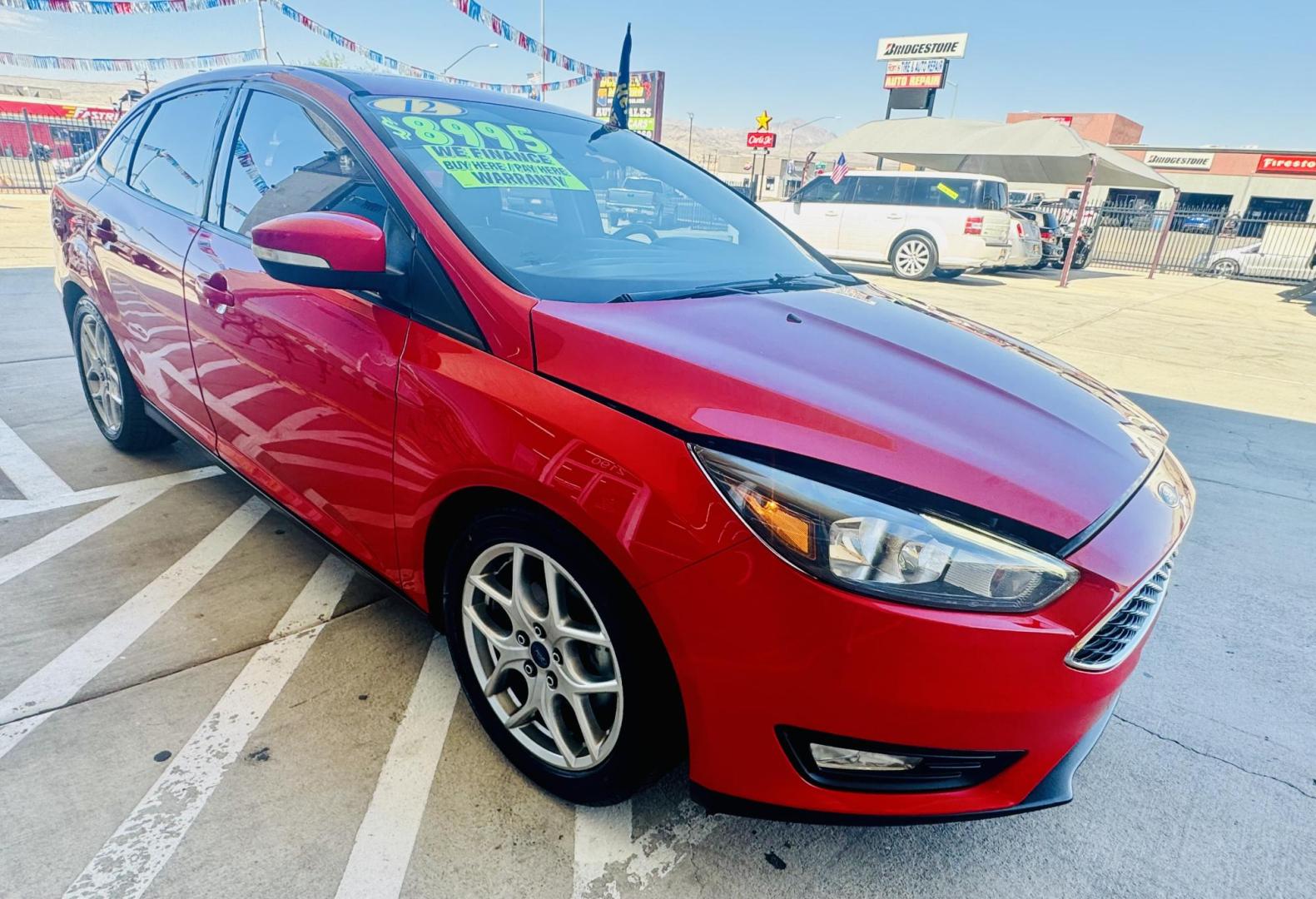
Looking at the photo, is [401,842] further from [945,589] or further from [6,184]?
[6,184]

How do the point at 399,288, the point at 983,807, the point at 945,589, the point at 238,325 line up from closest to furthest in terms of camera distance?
the point at 945,589, the point at 983,807, the point at 399,288, the point at 238,325

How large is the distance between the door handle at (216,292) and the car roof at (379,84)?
0.67 meters

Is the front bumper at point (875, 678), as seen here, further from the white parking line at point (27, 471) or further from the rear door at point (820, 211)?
the rear door at point (820, 211)

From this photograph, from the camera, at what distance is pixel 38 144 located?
28.8 metres

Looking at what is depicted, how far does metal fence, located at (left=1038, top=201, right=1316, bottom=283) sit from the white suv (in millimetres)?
8010

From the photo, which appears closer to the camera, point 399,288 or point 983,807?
point 983,807

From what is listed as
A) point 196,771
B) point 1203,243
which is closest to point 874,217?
point 196,771

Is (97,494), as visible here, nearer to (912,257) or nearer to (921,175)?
(912,257)

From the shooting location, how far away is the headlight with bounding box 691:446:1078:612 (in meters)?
1.24

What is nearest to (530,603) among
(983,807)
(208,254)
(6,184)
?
(983,807)

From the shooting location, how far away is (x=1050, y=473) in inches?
56.2

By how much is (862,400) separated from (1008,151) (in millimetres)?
18425

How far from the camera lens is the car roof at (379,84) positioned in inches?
86.0

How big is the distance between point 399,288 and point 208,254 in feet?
3.57
